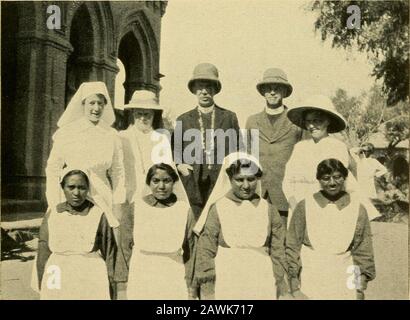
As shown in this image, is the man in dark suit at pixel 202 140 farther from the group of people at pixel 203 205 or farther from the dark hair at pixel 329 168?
the dark hair at pixel 329 168

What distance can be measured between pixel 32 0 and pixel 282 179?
112 inches

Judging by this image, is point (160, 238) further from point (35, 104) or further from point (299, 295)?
point (35, 104)

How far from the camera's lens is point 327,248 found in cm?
435

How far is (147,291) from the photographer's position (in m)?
4.39

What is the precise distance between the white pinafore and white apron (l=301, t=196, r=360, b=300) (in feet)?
5.91

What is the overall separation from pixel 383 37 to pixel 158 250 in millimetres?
2890

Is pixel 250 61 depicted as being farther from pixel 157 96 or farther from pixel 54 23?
pixel 54 23

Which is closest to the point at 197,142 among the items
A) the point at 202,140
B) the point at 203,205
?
the point at 202,140

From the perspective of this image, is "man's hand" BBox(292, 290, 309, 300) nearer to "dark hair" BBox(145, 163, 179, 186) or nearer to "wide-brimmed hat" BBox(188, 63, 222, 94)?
"dark hair" BBox(145, 163, 179, 186)

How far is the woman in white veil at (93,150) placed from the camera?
4.43 meters

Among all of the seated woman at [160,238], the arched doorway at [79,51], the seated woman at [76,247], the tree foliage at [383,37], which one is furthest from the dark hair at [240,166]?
the arched doorway at [79,51]

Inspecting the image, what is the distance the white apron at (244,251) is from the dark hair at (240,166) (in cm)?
23

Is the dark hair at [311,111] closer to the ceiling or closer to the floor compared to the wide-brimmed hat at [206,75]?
closer to the floor

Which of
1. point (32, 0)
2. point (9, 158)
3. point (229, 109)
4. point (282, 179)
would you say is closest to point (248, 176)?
point (282, 179)
